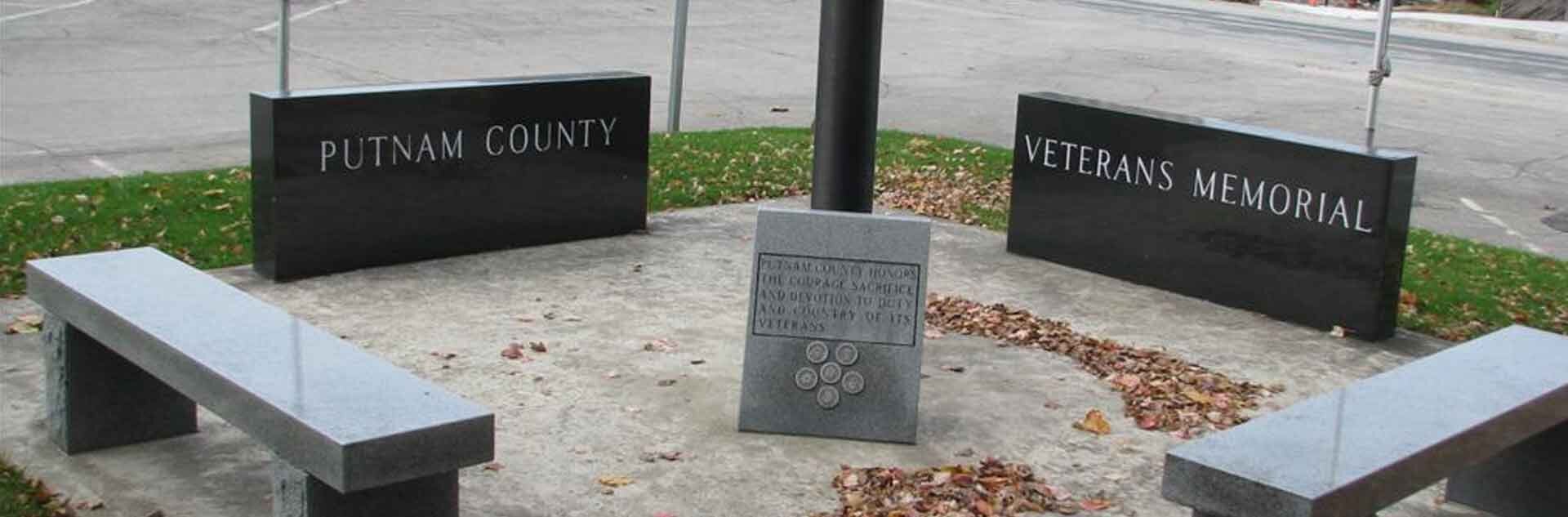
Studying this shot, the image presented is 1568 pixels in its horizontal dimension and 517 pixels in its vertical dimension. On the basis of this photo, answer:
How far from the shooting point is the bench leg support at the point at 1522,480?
24.0ft

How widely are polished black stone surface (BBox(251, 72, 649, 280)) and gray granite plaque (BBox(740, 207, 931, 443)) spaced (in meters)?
3.29

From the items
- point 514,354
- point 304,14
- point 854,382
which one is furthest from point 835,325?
point 304,14

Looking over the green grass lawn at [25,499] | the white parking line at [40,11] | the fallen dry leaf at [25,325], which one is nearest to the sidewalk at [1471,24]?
the white parking line at [40,11]

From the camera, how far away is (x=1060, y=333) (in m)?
9.73

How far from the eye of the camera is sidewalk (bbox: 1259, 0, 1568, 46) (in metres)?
30.6

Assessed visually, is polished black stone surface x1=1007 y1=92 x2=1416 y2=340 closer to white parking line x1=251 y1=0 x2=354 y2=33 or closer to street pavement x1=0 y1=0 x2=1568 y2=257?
street pavement x1=0 y1=0 x2=1568 y2=257

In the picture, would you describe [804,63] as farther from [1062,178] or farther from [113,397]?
[113,397]

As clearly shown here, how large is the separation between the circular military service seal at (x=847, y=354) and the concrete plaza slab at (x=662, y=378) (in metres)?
0.34

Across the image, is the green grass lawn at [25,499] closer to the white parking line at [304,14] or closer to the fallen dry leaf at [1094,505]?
the fallen dry leaf at [1094,505]

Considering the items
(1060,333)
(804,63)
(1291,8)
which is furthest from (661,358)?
(1291,8)

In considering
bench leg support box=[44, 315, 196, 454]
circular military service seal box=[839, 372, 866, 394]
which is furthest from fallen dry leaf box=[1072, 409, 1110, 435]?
bench leg support box=[44, 315, 196, 454]

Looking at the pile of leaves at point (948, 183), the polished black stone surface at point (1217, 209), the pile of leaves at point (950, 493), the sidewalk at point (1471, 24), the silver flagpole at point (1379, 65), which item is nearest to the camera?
the pile of leaves at point (950, 493)

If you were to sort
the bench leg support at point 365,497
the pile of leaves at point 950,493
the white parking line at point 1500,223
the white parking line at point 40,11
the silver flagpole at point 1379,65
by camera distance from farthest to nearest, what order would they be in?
1. the white parking line at point 40,11
2. the white parking line at point 1500,223
3. the silver flagpole at point 1379,65
4. the pile of leaves at point 950,493
5. the bench leg support at point 365,497

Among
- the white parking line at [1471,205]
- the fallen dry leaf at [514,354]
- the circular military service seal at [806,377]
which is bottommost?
the fallen dry leaf at [514,354]
